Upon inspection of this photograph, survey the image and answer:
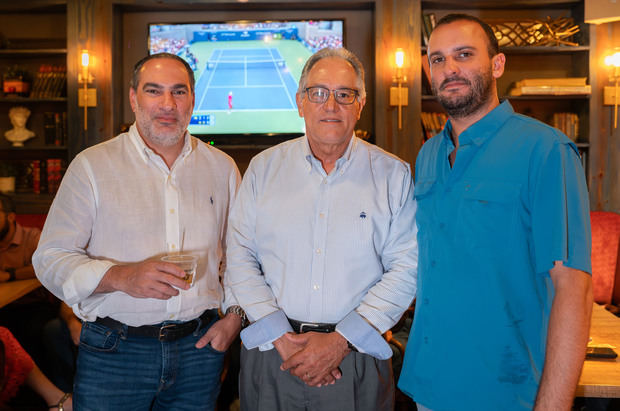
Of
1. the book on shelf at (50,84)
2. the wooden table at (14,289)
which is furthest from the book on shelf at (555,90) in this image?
the book on shelf at (50,84)

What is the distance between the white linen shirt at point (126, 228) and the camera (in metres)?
1.61

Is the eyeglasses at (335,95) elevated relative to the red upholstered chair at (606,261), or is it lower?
elevated

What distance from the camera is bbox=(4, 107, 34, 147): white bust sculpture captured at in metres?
4.73

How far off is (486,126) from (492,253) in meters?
0.37

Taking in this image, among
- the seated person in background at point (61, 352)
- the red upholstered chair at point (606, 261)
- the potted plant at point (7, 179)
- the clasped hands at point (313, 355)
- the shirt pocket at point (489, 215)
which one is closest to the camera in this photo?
the shirt pocket at point (489, 215)

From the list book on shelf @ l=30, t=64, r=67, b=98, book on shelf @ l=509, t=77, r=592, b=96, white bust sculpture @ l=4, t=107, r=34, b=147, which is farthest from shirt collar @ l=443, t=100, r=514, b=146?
→ white bust sculpture @ l=4, t=107, r=34, b=147

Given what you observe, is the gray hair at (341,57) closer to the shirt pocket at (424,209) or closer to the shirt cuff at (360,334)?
the shirt pocket at (424,209)

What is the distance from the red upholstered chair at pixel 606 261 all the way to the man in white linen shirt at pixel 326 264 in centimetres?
268

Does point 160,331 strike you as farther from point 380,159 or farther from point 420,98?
point 420,98

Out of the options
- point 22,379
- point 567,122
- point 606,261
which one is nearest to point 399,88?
point 567,122

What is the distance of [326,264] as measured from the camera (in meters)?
1.61

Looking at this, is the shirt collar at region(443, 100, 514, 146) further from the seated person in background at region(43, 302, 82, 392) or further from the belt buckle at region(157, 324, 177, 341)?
the seated person in background at region(43, 302, 82, 392)

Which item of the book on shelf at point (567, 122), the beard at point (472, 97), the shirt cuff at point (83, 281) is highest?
the book on shelf at point (567, 122)

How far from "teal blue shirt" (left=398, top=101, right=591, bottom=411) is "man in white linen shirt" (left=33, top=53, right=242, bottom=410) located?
0.76 m
